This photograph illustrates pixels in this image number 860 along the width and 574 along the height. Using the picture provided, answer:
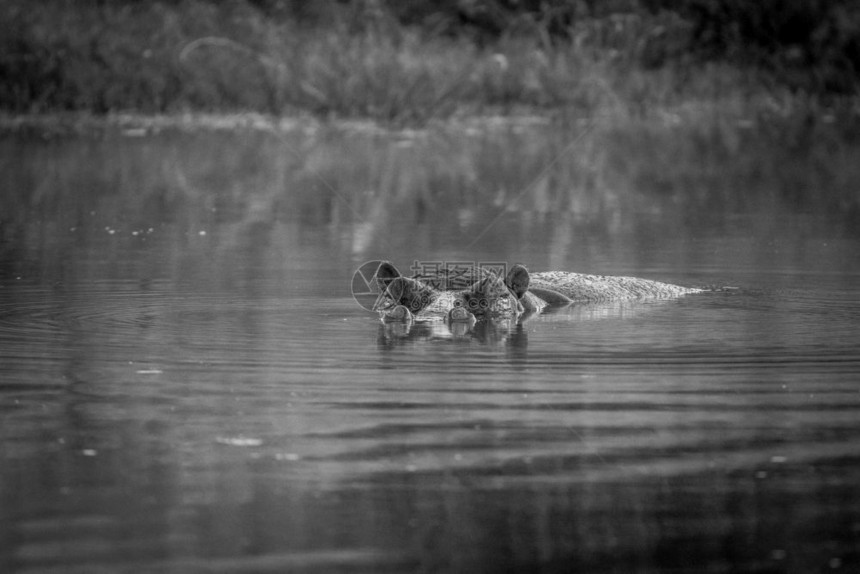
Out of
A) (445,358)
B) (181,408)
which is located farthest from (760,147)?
(181,408)

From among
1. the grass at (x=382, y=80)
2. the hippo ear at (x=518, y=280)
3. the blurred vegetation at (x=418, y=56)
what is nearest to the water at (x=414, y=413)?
the hippo ear at (x=518, y=280)

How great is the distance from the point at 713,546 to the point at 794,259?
337 inches

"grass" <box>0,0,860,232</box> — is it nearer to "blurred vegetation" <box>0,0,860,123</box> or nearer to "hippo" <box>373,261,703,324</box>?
"blurred vegetation" <box>0,0,860,123</box>

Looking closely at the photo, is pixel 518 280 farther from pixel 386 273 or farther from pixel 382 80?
pixel 382 80

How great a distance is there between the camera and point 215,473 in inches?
239

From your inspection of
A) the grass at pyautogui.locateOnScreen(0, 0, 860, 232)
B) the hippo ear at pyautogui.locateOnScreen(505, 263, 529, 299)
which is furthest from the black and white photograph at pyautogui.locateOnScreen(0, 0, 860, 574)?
the grass at pyautogui.locateOnScreen(0, 0, 860, 232)

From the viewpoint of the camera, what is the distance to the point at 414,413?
7039 millimetres

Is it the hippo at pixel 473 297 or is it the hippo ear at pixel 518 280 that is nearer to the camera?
the hippo at pixel 473 297

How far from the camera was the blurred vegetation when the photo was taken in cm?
2906

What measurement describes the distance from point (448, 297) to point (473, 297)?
152 millimetres

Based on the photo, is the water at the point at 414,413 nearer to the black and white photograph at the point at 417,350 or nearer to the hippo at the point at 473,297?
the black and white photograph at the point at 417,350

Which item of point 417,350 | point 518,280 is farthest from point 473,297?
point 417,350

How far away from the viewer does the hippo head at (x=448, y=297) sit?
33.7 ft

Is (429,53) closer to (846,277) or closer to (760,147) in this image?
(760,147)
